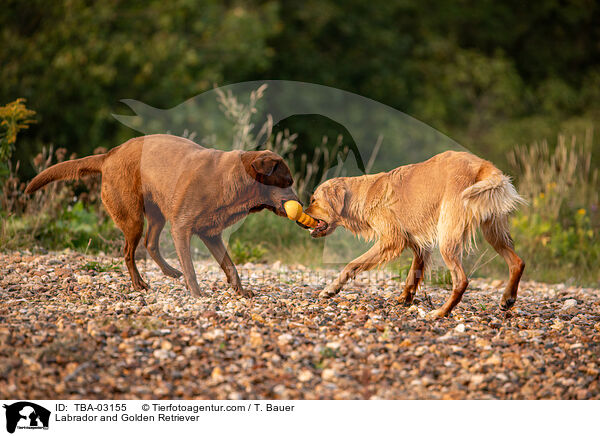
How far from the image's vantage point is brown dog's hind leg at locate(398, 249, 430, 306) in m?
5.24

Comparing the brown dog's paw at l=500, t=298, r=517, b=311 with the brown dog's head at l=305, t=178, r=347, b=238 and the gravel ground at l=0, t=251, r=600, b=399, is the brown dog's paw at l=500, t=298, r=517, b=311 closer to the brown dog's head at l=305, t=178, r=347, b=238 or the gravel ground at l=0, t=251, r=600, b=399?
the gravel ground at l=0, t=251, r=600, b=399

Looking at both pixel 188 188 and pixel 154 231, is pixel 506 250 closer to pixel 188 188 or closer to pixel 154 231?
pixel 188 188

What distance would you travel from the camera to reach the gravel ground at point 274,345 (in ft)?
11.2

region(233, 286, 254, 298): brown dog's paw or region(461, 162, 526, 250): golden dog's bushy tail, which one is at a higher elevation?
region(461, 162, 526, 250): golden dog's bushy tail

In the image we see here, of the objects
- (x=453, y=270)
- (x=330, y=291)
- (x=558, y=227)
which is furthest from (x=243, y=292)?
(x=558, y=227)

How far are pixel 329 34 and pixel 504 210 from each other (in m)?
14.7

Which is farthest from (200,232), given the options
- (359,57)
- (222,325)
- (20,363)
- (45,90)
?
(359,57)

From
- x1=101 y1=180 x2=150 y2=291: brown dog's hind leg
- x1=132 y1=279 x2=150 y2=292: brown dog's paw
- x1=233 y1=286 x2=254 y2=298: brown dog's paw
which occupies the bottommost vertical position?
x1=132 y1=279 x2=150 y2=292: brown dog's paw

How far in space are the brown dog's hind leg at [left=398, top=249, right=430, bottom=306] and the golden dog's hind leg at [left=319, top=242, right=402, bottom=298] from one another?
273mm

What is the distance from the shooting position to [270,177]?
16.2ft

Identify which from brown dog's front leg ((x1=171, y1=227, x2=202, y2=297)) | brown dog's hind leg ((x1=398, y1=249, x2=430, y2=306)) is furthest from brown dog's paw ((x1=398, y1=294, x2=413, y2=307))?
brown dog's front leg ((x1=171, y1=227, x2=202, y2=297))
